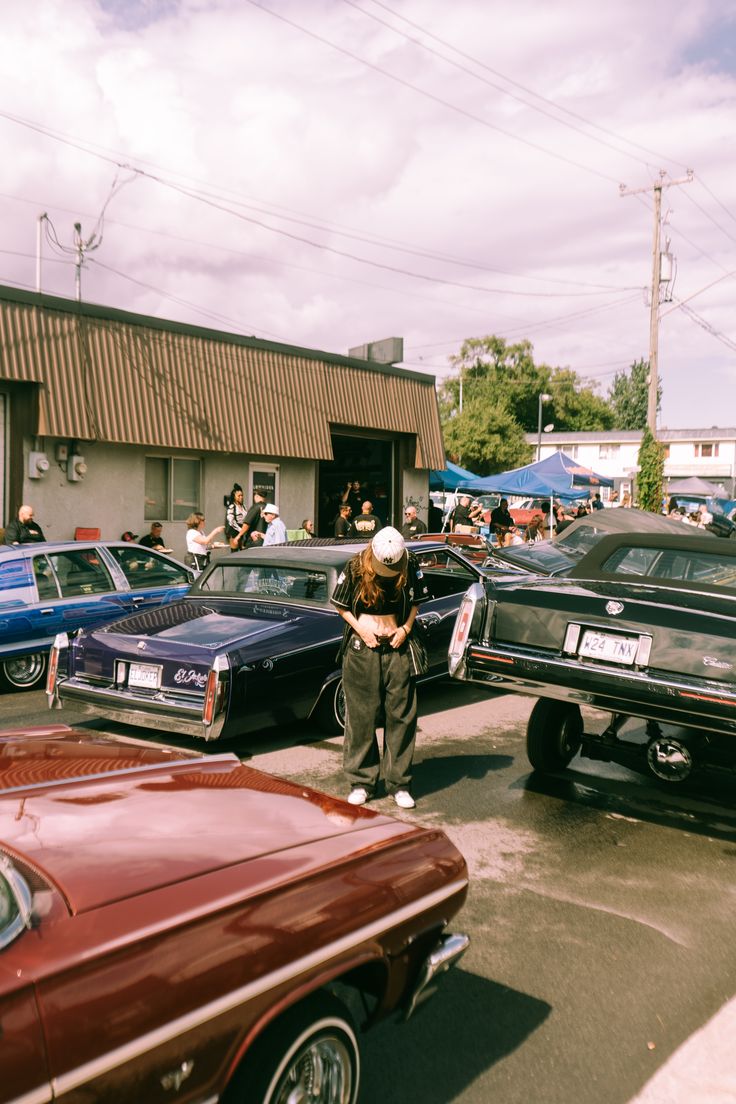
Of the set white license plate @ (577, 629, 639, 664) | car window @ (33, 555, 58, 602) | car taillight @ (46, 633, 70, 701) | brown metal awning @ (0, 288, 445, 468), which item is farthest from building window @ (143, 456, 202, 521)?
white license plate @ (577, 629, 639, 664)

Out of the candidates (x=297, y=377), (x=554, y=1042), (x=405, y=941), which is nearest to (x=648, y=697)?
(x=554, y=1042)

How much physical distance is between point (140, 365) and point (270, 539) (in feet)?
15.5

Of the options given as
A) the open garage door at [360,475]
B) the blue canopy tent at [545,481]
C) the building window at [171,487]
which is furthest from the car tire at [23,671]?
the blue canopy tent at [545,481]

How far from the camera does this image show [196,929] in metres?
2.02

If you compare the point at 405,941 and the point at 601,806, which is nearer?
the point at 405,941

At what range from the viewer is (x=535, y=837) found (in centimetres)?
503

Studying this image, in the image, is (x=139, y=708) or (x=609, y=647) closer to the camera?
(x=609, y=647)

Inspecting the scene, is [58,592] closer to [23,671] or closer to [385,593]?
[23,671]

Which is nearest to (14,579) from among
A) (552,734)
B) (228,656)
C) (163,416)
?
(228,656)

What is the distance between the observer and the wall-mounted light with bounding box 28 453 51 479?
15.6 m

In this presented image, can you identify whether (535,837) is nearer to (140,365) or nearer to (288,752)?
(288,752)

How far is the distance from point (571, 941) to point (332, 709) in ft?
11.2

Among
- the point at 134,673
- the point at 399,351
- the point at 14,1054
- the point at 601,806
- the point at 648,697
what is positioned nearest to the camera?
the point at 14,1054

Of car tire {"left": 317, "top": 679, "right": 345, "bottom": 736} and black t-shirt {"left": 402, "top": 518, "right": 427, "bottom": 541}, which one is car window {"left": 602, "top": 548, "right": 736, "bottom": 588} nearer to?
car tire {"left": 317, "top": 679, "right": 345, "bottom": 736}
